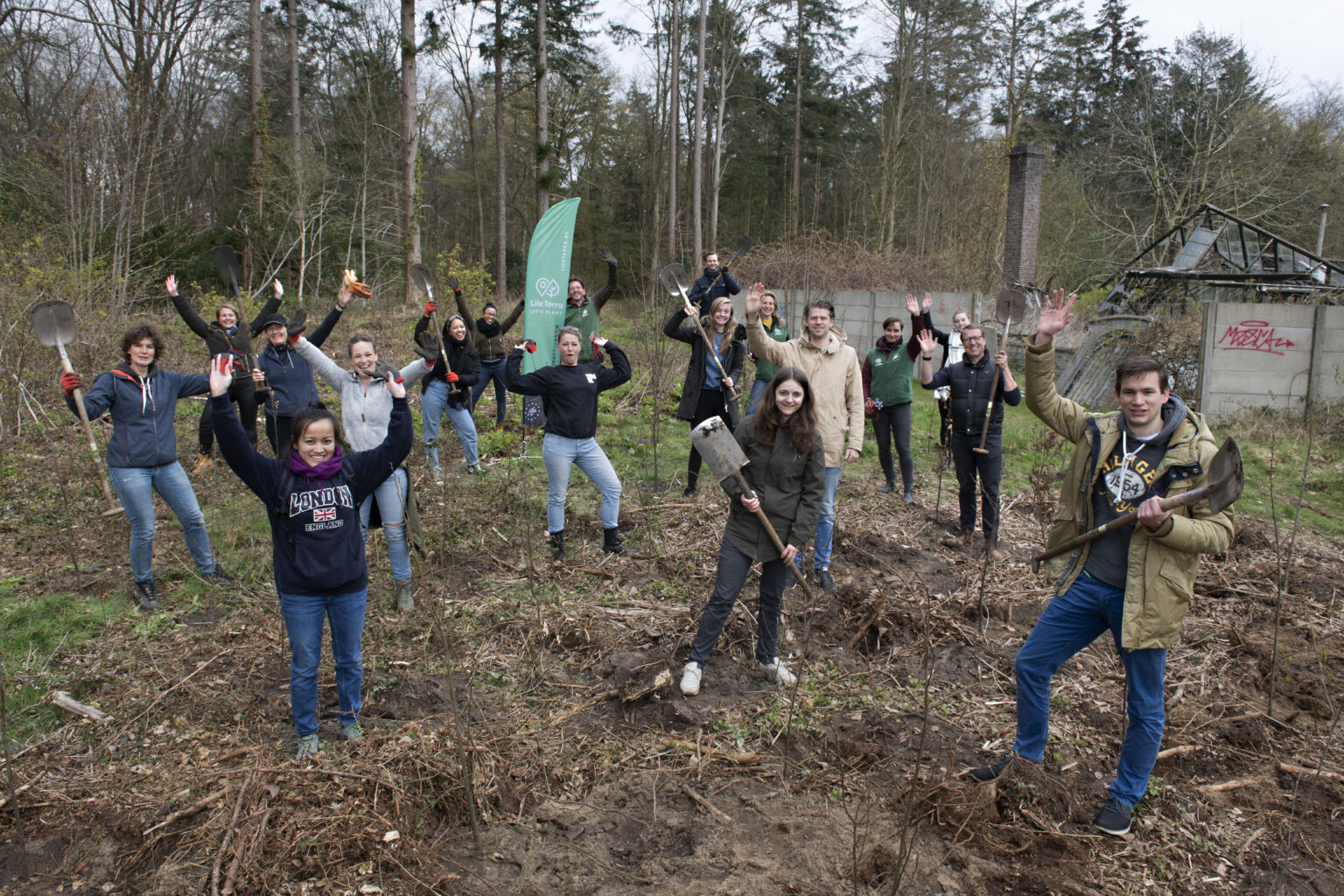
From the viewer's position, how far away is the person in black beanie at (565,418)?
18.7 feet

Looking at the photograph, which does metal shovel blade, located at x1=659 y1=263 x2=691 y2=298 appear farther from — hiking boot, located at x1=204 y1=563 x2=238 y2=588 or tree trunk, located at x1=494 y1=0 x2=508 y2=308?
tree trunk, located at x1=494 y1=0 x2=508 y2=308

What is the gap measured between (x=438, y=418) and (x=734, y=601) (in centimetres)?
503

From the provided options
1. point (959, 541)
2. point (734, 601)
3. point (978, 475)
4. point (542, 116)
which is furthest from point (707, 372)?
point (542, 116)

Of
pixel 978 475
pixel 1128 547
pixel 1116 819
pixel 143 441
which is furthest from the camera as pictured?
pixel 978 475

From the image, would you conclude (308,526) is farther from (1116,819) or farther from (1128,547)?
(1116,819)

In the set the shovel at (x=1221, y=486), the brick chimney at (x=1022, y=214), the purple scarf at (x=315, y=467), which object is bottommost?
the purple scarf at (x=315, y=467)

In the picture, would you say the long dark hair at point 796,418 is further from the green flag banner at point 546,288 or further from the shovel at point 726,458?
the green flag banner at point 546,288

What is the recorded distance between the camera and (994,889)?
9.44ft

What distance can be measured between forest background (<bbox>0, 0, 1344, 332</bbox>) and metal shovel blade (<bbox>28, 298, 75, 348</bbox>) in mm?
4486

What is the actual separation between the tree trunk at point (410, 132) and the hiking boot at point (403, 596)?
11116mm

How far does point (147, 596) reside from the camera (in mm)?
5156

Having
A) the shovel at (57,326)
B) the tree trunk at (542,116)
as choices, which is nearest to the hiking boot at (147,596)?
the shovel at (57,326)

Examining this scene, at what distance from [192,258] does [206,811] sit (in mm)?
17087

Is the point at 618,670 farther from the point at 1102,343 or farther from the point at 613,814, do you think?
the point at 1102,343
